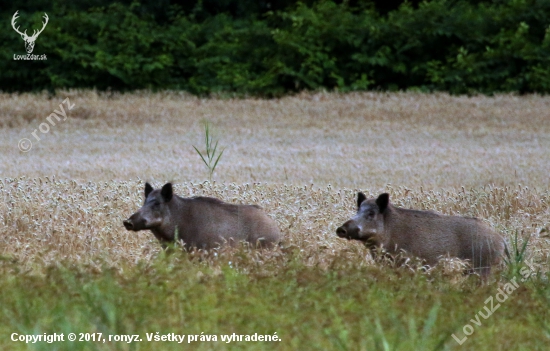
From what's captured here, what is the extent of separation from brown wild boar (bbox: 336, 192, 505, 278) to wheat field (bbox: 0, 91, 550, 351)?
0.76 feet

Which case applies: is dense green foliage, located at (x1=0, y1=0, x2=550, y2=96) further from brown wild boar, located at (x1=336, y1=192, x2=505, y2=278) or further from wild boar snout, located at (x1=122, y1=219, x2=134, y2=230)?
wild boar snout, located at (x1=122, y1=219, x2=134, y2=230)

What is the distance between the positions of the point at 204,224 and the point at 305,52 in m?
17.3

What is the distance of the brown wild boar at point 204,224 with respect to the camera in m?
8.05

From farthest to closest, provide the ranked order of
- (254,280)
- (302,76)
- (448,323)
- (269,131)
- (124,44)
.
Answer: (124,44) < (302,76) < (269,131) < (254,280) < (448,323)

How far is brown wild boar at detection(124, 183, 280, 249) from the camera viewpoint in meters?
8.05

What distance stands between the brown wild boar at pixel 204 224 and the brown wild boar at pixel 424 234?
29.9 inches

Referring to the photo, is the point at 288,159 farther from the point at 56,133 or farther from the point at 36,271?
the point at 36,271

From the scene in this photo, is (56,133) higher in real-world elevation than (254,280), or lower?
lower

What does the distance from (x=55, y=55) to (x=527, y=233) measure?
20036 millimetres

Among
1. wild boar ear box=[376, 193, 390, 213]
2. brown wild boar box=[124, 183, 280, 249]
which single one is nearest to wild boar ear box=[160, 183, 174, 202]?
brown wild boar box=[124, 183, 280, 249]

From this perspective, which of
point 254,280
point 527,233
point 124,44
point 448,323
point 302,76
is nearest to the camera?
point 448,323

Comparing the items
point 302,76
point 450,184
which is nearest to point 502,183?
point 450,184

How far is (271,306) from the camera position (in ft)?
19.0

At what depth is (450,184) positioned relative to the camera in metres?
13.2
